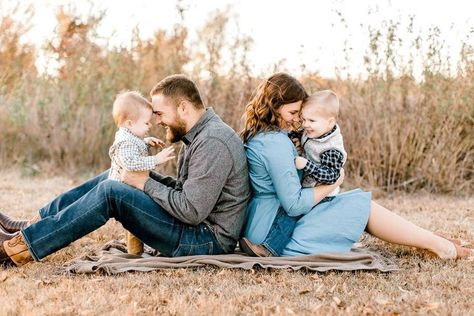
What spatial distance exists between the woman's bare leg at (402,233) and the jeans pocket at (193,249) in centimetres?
108

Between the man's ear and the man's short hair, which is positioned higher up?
the man's short hair

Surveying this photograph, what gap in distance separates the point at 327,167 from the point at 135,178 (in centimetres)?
119

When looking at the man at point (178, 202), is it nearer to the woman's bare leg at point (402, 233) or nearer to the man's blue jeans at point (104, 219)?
the man's blue jeans at point (104, 219)

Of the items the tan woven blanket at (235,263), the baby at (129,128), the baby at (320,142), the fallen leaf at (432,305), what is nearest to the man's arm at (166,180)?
the baby at (129,128)

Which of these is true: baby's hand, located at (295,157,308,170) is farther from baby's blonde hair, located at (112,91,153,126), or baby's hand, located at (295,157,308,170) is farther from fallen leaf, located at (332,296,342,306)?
baby's blonde hair, located at (112,91,153,126)

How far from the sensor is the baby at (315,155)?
15.8 feet

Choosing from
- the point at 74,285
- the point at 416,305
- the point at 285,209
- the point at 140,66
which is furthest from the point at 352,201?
the point at 140,66

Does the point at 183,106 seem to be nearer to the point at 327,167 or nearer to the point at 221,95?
the point at 327,167

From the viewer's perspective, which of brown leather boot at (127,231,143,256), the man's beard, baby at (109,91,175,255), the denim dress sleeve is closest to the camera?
the denim dress sleeve

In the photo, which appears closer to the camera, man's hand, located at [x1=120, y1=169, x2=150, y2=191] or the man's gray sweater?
the man's gray sweater

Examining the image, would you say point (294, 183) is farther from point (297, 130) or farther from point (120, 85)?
point (120, 85)

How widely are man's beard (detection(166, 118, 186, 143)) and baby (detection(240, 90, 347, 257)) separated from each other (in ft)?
2.48

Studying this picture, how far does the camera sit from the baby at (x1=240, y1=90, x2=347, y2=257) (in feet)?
15.8

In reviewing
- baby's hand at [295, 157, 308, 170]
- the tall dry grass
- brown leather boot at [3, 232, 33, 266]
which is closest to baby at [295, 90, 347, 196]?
baby's hand at [295, 157, 308, 170]
